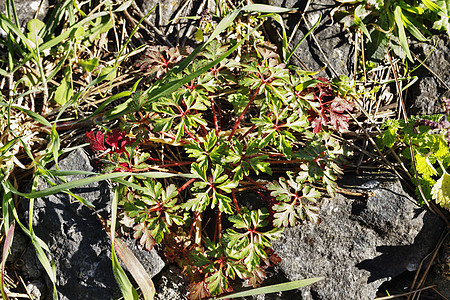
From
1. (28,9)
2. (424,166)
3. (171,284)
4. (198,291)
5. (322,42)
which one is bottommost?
(171,284)

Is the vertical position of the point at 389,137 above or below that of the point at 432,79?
below

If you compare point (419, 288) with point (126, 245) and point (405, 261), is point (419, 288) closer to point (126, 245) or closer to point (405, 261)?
point (405, 261)

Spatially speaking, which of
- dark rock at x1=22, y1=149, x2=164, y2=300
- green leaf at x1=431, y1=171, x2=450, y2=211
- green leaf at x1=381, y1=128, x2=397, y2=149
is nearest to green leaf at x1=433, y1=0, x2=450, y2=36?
green leaf at x1=381, y1=128, x2=397, y2=149

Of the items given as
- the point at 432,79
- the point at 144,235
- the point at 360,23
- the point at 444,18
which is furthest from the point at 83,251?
the point at 444,18

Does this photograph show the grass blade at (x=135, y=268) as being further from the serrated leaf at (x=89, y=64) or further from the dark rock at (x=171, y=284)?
the serrated leaf at (x=89, y=64)

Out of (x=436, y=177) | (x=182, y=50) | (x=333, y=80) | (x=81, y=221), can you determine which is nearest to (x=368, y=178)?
(x=436, y=177)

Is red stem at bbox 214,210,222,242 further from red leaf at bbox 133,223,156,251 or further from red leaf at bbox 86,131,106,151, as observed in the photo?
red leaf at bbox 86,131,106,151

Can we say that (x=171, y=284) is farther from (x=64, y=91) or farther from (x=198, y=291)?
(x=64, y=91)
